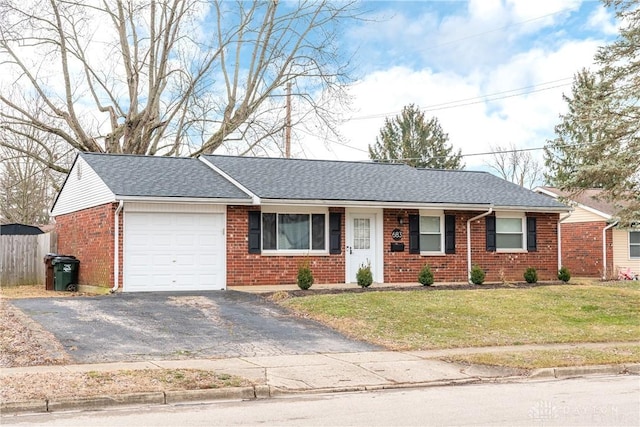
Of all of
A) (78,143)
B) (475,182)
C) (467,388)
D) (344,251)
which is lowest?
(467,388)

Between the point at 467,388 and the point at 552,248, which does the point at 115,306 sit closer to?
the point at 467,388

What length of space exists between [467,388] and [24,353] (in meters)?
6.83

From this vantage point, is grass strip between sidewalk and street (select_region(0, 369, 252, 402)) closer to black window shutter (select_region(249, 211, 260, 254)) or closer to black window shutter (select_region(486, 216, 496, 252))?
black window shutter (select_region(249, 211, 260, 254))

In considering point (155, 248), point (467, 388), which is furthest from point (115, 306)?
point (467, 388)

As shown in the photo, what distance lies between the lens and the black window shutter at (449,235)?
2483cm

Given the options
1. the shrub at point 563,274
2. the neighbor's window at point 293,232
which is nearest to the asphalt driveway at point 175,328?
the neighbor's window at point 293,232

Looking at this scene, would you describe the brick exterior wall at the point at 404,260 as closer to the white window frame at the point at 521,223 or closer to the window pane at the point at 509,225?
the white window frame at the point at 521,223

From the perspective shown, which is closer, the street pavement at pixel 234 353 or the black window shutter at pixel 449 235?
the street pavement at pixel 234 353

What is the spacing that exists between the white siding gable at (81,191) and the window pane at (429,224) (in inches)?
385

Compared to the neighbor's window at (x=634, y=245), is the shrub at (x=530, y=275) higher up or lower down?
lower down

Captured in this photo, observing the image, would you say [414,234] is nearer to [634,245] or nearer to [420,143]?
[634,245]

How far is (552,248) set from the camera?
26656mm

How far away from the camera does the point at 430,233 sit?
24.8 meters

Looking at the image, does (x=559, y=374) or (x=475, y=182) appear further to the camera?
(x=475, y=182)
